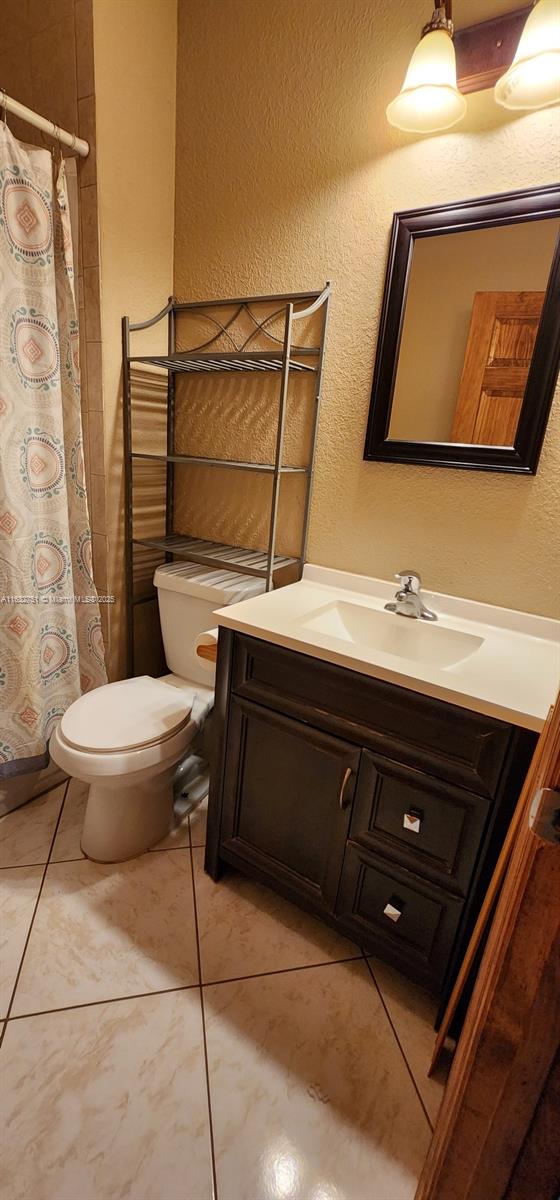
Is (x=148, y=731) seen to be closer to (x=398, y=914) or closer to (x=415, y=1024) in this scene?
(x=398, y=914)

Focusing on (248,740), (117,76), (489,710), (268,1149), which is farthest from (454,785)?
(117,76)

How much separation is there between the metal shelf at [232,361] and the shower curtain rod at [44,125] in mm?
530

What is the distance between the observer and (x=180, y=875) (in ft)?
4.72

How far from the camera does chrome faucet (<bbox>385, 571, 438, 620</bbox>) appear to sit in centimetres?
131

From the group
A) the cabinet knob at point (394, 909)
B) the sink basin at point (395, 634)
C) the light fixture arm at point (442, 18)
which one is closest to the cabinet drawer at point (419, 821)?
the cabinet knob at point (394, 909)

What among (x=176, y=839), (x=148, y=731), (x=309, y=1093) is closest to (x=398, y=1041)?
(x=309, y=1093)

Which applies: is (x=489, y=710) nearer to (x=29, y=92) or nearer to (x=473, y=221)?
(x=473, y=221)

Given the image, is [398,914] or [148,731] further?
[148,731]

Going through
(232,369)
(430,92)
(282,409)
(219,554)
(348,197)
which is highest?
(430,92)

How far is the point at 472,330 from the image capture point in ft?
3.98

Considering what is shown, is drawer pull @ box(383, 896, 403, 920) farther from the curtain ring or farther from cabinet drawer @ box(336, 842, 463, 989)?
the curtain ring

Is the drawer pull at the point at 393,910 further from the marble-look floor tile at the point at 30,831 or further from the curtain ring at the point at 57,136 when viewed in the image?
the curtain ring at the point at 57,136

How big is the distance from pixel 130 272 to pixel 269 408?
0.61 metres

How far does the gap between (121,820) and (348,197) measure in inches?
72.2
